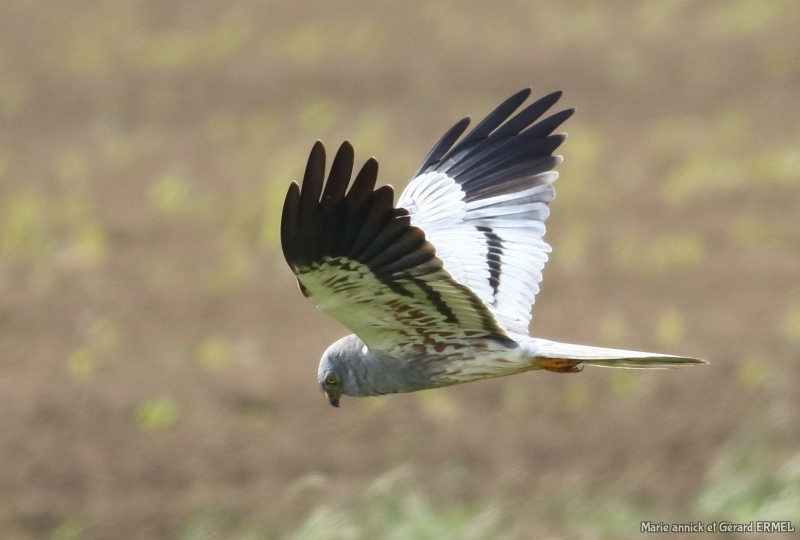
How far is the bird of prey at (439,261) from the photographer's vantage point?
4.63 meters

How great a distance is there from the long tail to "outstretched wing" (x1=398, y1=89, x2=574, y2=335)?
555 millimetres

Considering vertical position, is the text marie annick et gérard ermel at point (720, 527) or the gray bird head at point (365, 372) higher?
the gray bird head at point (365, 372)

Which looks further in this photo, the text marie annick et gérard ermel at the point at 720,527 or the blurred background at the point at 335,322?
the blurred background at the point at 335,322

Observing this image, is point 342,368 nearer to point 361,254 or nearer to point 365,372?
point 365,372

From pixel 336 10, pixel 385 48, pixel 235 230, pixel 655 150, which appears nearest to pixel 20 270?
pixel 235 230

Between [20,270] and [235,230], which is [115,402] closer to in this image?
[20,270]

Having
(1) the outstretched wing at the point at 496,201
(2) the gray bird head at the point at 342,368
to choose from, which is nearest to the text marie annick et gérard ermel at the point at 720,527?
(1) the outstretched wing at the point at 496,201

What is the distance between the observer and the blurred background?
31.1 ft

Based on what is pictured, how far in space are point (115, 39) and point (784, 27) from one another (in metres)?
10.8

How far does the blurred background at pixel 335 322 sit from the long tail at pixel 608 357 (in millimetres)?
3759

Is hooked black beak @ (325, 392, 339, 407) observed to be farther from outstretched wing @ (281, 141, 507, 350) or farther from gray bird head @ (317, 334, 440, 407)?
outstretched wing @ (281, 141, 507, 350)

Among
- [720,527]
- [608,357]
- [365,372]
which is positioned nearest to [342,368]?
[365,372]

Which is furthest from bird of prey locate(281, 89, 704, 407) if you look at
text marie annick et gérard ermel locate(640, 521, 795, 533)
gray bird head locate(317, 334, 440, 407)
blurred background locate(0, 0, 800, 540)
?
text marie annick et gérard ermel locate(640, 521, 795, 533)

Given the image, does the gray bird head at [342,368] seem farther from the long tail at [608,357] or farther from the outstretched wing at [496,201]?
the long tail at [608,357]
